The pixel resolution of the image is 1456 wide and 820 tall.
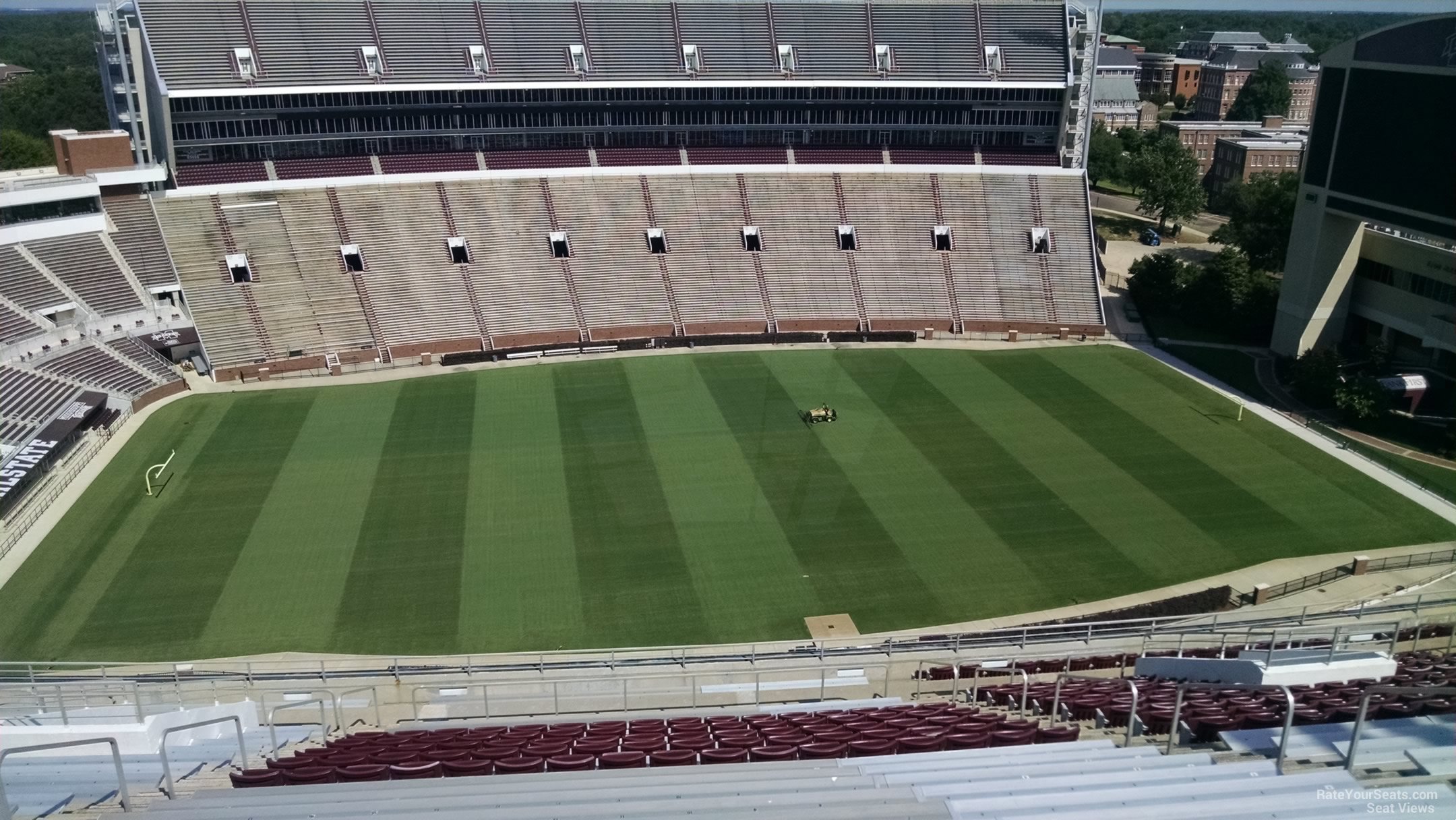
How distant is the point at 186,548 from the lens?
29.5 meters

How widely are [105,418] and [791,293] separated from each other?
27467 mm

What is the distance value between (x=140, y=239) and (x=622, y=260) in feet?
65.4

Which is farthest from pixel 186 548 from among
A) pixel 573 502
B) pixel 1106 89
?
pixel 1106 89

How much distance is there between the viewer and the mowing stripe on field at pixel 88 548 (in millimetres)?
25859

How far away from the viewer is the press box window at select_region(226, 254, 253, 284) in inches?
1779

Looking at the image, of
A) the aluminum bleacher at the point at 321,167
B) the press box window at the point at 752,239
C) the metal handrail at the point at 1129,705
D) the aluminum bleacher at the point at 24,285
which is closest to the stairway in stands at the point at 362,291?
the aluminum bleacher at the point at 321,167

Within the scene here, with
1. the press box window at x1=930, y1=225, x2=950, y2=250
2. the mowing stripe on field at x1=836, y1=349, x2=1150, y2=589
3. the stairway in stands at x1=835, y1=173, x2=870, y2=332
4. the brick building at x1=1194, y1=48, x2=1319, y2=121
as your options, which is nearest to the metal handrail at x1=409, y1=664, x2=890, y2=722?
the mowing stripe on field at x1=836, y1=349, x2=1150, y2=589

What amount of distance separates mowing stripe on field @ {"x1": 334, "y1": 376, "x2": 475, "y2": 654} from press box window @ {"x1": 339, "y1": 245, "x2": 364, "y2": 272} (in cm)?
862

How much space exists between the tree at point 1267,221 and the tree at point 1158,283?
8.31m

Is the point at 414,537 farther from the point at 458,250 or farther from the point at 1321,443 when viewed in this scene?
the point at 1321,443

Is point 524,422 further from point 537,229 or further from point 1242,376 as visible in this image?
point 1242,376

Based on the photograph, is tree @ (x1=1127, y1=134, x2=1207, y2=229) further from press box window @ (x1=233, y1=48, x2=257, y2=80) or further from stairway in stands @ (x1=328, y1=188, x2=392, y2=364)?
press box window @ (x1=233, y1=48, x2=257, y2=80)

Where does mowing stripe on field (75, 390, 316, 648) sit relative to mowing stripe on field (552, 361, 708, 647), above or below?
above

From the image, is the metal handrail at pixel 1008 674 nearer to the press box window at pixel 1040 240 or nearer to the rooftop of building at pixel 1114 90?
the press box window at pixel 1040 240
